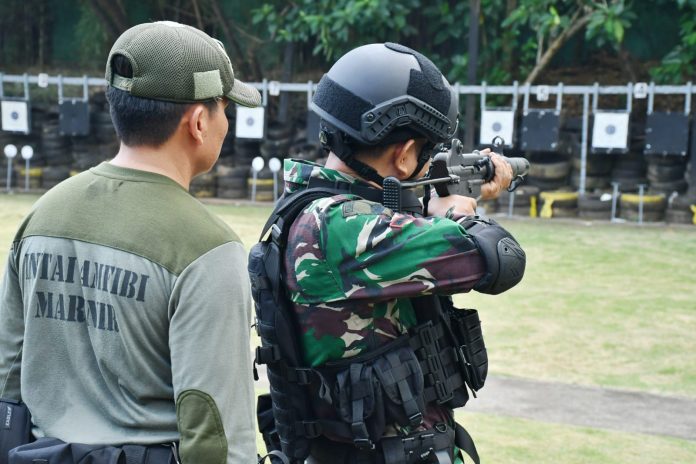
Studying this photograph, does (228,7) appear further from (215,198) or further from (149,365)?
(149,365)

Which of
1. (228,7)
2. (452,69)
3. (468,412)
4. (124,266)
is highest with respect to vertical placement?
(228,7)

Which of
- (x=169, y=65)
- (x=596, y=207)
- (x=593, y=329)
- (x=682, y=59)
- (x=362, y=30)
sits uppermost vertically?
(x=362, y=30)

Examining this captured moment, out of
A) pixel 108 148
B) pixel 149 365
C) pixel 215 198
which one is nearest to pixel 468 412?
pixel 149 365

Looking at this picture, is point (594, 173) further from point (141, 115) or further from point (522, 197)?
Result: point (141, 115)

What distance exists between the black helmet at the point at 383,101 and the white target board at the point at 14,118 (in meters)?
15.5

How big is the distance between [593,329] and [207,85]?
5.47 metres

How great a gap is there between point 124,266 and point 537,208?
478 inches

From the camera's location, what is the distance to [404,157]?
253 centimetres

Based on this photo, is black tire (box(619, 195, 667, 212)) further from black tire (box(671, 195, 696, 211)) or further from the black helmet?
the black helmet

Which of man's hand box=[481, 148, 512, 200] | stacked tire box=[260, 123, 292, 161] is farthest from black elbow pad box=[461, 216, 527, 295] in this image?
stacked tire box=[260, 123, 292, 161]

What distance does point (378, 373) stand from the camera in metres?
2.35

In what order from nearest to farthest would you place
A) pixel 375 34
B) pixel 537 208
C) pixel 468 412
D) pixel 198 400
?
pixel 198 400, pixel 468 412, pixel 537 208, pixel 375 34

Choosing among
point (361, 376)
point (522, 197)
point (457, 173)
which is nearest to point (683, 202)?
point (522, 197)

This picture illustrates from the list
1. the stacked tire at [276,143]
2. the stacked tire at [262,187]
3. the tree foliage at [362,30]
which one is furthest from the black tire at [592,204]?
the stacked tire at [276,143]
